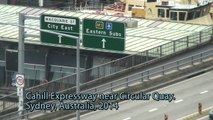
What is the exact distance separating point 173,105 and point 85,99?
5730mm

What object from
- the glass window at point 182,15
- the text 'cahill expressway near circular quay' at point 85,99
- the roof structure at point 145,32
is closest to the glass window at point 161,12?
the glass window at point 182,15

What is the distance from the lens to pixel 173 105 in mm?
44438

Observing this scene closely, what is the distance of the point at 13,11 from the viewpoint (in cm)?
7875

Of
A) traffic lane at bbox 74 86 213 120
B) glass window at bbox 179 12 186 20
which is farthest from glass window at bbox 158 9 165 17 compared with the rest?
traffic lane at bbox 74 86 213 120

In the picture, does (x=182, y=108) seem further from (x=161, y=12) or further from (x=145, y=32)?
(x=161, y=12)

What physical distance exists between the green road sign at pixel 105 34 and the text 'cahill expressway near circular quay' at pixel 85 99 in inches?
121

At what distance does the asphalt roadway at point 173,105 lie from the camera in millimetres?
42781

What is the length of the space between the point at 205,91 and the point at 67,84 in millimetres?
12638

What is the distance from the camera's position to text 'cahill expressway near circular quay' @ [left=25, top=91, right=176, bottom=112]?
41.2m

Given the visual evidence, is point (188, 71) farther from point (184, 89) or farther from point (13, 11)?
point (13, 11)

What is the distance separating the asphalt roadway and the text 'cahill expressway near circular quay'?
41cm

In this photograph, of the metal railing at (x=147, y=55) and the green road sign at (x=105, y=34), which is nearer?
the green road sign at (x=105, y=34)

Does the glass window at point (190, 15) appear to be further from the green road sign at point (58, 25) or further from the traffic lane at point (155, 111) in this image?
the green road sign at point (58, 25)

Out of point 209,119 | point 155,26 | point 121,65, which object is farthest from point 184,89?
point 155,26
